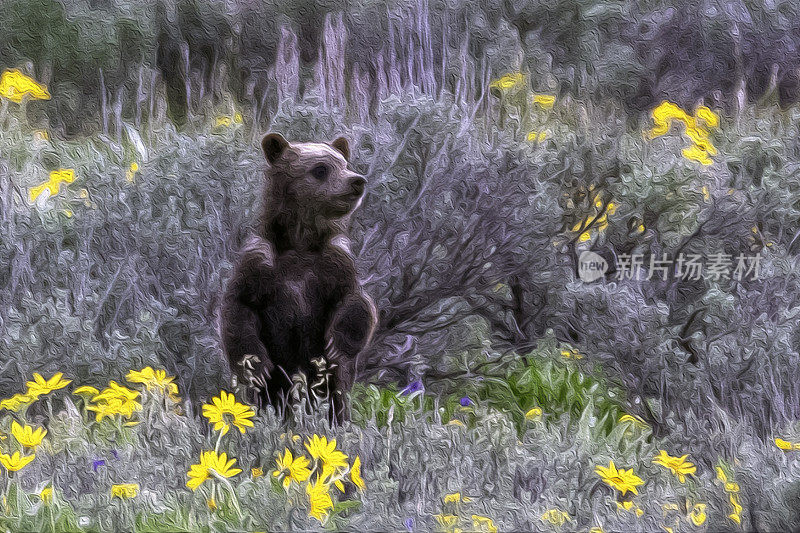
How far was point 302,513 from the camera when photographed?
2.81m

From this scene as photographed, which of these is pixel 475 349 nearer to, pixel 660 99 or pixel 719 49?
pixel 660 99

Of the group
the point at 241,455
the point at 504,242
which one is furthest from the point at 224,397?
the point at 504,242

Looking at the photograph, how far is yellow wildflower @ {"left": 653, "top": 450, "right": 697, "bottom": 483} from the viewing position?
2.92m

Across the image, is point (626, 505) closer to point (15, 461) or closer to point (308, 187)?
point (308, 187)

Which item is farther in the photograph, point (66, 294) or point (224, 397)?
point (66, 294)

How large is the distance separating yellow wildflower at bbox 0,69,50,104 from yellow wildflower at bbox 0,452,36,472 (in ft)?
4.22

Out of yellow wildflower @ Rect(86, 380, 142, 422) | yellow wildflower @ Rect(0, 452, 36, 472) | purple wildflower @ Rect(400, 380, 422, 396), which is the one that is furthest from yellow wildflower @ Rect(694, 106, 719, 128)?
yellow wildflower @ Rect(0, 452, 36, 472)

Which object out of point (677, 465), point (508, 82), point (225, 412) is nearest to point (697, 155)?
point (508, 82)

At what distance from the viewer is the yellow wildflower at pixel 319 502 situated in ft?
9.16

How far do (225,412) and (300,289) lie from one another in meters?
0.51

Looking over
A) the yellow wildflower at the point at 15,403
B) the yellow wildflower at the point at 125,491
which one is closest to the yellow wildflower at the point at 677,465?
the yellow wildflower at the point at 125,491

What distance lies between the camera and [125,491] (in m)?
2.85

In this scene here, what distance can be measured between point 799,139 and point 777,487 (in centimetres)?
130

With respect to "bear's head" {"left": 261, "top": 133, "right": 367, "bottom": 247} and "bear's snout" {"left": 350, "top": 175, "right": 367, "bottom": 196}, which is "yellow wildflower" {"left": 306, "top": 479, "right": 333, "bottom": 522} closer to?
"bear's head" {"left": 261, "top": 133, "right": 367, "bottom": 247}
